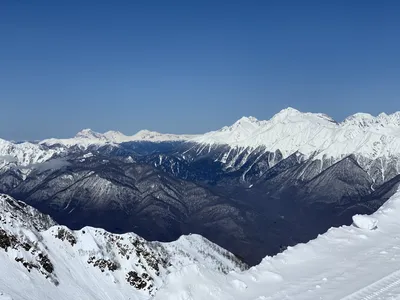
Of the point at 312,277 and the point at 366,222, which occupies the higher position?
the point at 366,222

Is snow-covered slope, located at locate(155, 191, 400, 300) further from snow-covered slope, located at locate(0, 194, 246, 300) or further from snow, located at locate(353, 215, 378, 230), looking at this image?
snow-covered slope, located at locate(0, 194, 246, 300)

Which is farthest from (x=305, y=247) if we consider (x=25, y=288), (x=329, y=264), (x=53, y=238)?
(x=53, y=238)

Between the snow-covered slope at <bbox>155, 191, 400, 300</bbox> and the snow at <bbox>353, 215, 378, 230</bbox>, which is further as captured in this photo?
the snow at <bbox>353, 215, 378, 230</bbox>

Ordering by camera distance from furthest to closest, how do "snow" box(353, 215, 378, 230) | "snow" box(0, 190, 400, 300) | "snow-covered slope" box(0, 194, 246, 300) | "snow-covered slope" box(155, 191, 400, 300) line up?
"snow-covered slope" box(0, 194, 246, 300) → "snow" box(353, 215, 378, 230) → "snow" box(0, 190, 400, 300) → "snow-covered slope" box(155, 191, 400, 300)

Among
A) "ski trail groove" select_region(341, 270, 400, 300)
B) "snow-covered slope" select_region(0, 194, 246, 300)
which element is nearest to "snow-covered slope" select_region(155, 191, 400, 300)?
"ski trail groove" select_region(341, 270, 400, 300)

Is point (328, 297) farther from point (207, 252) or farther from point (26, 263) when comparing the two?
point (207, 252)

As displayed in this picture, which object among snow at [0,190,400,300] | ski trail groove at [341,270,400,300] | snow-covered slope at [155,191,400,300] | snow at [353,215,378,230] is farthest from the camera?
snow at [353,215,378,230]

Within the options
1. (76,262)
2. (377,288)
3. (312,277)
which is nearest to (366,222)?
(312,277)

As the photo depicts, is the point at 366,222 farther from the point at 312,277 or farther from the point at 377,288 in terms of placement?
the point at 377,288
